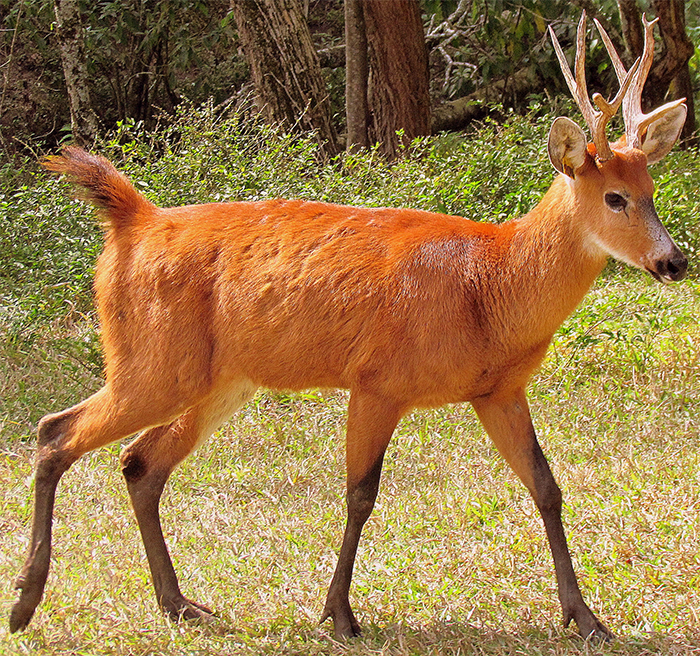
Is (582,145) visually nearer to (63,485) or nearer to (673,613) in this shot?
(673,613)

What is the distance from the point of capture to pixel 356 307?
4133mm

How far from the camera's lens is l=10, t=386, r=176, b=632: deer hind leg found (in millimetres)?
4211

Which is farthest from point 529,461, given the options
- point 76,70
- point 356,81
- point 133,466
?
point 76,70

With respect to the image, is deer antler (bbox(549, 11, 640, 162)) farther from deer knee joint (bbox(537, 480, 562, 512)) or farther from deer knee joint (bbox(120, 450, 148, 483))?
deer knee joint (bbox(120, 450, 148, 483))

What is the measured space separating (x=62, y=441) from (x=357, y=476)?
132 centimetres

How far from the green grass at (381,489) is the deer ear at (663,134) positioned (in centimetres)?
170

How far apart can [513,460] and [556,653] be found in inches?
33.1

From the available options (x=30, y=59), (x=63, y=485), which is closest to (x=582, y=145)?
(x=63, y=485)

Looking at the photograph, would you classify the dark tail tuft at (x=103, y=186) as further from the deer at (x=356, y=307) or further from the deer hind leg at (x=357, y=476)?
the deer hind leg at (x=357, y=476)

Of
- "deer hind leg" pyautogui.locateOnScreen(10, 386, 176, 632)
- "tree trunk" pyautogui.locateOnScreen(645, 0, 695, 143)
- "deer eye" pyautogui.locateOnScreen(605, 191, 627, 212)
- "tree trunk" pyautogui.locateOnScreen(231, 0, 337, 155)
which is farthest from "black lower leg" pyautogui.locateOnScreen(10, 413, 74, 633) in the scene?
"tree trunk" pyautogui.locateOnScreen(645, 0, 695, 143)

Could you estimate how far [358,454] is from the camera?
408 cm

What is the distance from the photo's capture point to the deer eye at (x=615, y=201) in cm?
397

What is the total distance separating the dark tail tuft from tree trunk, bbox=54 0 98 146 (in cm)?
599

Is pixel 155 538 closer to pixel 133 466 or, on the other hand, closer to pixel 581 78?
pixel 133 466
